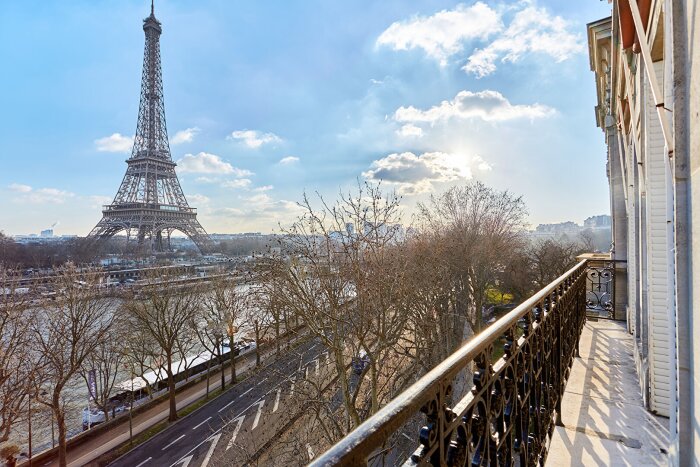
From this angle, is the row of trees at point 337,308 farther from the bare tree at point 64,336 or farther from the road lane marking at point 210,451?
the road lane marking at point 210,451

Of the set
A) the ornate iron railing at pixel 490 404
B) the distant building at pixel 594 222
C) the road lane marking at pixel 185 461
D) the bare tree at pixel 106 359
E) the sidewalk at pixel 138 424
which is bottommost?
the sidewalk at pixel 138 424

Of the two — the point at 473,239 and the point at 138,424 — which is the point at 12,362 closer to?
the point at 138,424

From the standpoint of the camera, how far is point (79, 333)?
11797 millimetres

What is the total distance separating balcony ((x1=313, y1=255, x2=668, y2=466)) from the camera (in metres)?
0.97

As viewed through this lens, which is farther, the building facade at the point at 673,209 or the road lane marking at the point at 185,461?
the road lane marking at the point at 185,461

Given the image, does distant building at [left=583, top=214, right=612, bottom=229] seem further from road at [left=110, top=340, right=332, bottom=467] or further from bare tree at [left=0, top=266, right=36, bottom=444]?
bare tree at [left=0, top=266, right=36, bottom=444]

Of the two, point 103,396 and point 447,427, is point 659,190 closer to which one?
point 447,427

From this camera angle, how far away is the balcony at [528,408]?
3.19 ft

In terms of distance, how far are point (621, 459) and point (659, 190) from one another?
2255 mm

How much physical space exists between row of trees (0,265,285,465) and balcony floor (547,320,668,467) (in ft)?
22.7

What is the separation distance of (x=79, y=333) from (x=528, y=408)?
13.8 metres

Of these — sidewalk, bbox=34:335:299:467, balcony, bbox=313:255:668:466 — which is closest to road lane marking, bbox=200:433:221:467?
sidewalk, bbox=34:335:299:467

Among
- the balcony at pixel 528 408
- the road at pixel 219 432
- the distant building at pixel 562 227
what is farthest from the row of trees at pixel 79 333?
the distant building at pixel 562 227

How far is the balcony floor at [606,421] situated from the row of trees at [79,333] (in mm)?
6930
